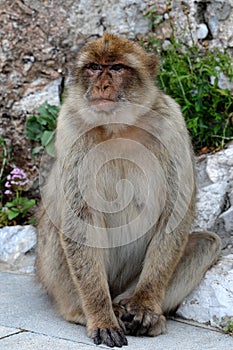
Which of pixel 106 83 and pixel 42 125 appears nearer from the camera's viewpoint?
pixel 106 83

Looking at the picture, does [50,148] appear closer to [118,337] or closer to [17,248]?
[17,248]

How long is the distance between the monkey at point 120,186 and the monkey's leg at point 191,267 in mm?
57

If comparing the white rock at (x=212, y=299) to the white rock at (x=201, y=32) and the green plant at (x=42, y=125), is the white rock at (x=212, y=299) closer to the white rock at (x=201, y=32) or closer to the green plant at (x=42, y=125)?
the green plant at (x=42, y=125)

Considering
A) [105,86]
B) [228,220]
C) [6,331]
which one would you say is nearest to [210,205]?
[228,220]

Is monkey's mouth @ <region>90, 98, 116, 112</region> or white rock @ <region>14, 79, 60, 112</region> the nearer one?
monkey's mouth @ <region>90, 98, 116, 112</region>

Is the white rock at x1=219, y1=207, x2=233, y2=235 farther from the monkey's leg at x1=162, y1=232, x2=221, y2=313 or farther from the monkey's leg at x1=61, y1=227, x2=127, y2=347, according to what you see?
the monkey's leg at x1=61, y1=227, x2=127, y2=347

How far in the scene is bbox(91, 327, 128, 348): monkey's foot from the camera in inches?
125

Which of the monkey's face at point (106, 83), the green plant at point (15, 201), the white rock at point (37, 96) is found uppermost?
the monkey's face at point (106, 83)

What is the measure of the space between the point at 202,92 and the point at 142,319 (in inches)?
88.9

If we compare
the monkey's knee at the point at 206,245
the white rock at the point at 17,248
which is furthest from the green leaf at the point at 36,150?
the monkey's knee at the point at 206,245

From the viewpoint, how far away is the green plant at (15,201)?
5184 millimetres

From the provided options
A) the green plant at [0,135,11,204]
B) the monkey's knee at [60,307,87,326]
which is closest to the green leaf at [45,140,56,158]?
the green plant at [0,135,11,204]

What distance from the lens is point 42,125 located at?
546cm

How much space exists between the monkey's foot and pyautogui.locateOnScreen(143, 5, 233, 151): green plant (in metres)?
2.13
